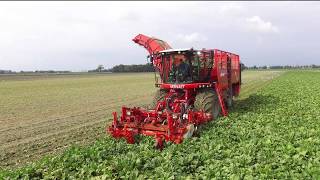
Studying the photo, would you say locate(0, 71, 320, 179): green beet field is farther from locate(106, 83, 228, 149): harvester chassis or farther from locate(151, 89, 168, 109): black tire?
locate(151, 89, 168, 109): black tire

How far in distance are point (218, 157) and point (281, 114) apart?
6348 mm

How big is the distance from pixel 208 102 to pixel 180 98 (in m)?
1.07

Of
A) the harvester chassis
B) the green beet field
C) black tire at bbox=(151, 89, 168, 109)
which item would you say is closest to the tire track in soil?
black tire at bbox=(151, 89, 168, 109)

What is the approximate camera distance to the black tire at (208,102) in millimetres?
12523

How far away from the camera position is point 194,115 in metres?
11.1

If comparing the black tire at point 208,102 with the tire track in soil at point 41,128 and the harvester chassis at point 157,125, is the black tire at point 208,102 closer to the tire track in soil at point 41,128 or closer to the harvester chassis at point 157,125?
the harvester chassis at point 157,125

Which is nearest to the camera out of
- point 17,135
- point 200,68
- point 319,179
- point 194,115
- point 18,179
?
point 319,179

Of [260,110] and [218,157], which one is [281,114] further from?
[218,157]

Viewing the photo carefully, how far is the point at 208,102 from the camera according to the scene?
41.2 ft

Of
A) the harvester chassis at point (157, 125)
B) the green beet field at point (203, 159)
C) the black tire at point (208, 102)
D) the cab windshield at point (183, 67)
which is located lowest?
the green beet field at point (203, 159)

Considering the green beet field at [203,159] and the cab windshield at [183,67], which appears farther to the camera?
the cab windshield at [183,67]

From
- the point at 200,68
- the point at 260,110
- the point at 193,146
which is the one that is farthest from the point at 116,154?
the point at 260,110

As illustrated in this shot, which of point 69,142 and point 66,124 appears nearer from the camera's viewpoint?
point 69,142

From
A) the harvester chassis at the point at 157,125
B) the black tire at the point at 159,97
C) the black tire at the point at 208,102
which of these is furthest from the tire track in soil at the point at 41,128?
the black tire at the point at 208,102
